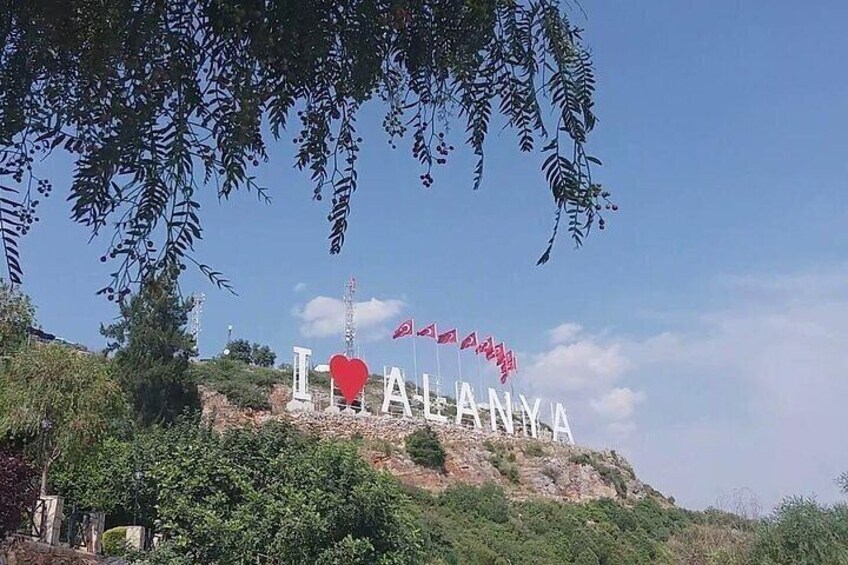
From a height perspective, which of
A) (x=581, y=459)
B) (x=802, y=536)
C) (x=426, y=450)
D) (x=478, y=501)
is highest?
(x=581, y=459)

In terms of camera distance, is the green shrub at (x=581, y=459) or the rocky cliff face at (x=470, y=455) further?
the green shrub at (x=581, y=459)

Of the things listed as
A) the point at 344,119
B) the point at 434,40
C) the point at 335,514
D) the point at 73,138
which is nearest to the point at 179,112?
the point at 73,138

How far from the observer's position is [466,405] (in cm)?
4334

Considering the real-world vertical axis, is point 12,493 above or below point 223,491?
below

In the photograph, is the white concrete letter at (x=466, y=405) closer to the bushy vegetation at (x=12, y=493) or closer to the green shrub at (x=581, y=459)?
the green shrub at (x=581, y=459)

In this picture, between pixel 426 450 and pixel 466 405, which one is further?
pixel 466 405

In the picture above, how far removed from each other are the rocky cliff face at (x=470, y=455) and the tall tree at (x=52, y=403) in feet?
64.1

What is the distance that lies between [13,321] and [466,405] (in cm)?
2717

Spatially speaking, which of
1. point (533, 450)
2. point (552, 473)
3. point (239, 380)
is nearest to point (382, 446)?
point (239, 380)

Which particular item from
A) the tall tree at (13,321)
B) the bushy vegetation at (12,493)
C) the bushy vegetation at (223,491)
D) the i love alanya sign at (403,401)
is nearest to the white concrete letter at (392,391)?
the i love alanya sign at (403,401)

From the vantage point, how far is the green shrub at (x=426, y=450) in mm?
38406

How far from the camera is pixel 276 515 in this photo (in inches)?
523

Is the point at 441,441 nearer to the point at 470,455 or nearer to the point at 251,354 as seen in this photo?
the point at 470,455

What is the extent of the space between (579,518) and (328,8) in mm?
36535
